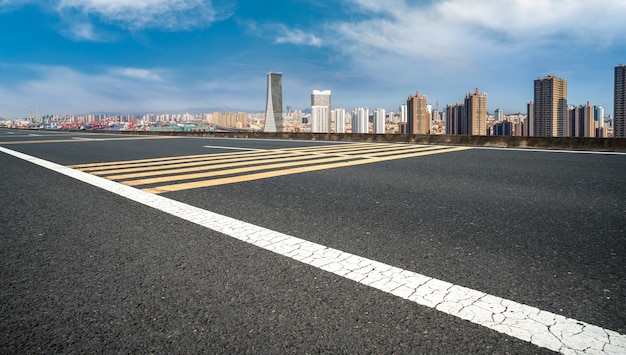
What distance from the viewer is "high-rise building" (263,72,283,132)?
8462cm

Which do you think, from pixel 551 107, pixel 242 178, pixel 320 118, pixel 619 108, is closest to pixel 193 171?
pixel 242 178

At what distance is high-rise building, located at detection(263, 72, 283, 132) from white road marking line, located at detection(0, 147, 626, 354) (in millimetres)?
80334

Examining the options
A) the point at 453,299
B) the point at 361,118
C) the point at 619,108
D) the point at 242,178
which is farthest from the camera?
the point at 361,118

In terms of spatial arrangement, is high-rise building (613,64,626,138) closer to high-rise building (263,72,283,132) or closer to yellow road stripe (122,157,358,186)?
yellow road stripe (122,157,358,186)

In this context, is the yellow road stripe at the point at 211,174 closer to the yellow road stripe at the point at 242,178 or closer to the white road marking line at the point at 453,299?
the yellow road stripe at the point at 242,178

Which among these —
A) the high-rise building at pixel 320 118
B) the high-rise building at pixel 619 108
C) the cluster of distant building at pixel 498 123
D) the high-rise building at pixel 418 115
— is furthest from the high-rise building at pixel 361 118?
the high-rise building at pixel 619 108

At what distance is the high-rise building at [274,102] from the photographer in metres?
84.6

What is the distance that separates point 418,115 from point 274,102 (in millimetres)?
28780

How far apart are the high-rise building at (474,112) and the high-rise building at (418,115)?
7.40 metres

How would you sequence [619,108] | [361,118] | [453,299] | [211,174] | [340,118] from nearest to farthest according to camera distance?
[453,299]
[211,174]
[619,108]
[361,118]
[340,118]

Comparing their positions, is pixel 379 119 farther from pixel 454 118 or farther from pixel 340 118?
pixel 340 118

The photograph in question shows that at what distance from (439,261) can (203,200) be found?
3.04 metres

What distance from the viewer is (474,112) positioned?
6956cm

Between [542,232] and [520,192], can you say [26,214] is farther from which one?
[520,192]
